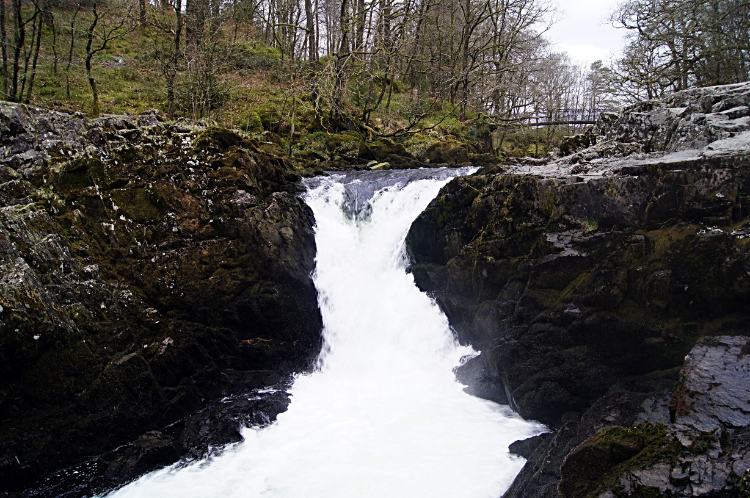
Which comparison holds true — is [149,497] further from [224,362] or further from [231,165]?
[231,165]

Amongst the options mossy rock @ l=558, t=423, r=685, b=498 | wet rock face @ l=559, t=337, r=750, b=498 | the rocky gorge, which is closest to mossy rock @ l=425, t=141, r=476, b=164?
the rocky gorge

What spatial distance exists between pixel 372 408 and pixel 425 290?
2.83 m

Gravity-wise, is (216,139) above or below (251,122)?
below

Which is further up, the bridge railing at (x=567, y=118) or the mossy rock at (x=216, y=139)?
the bridge railing at (x=567, y=118)

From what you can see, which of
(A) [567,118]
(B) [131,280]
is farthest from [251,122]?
(A) [567,118]

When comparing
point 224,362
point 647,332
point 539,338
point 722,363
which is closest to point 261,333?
point 224,362

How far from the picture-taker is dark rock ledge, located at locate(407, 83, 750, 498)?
509 cm

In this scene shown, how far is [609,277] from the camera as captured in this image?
19.7 feet

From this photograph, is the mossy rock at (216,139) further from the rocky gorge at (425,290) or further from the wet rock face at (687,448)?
the wet rock face at (687,448)

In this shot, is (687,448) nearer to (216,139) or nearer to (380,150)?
(216,139)

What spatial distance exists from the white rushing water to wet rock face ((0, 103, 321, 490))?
77 cm

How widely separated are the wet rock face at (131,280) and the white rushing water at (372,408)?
77 cm

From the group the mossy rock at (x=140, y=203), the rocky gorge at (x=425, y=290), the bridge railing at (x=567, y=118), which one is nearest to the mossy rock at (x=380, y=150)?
the bridge railing at (x=567, y=118)

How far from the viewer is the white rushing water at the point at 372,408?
5.05m
